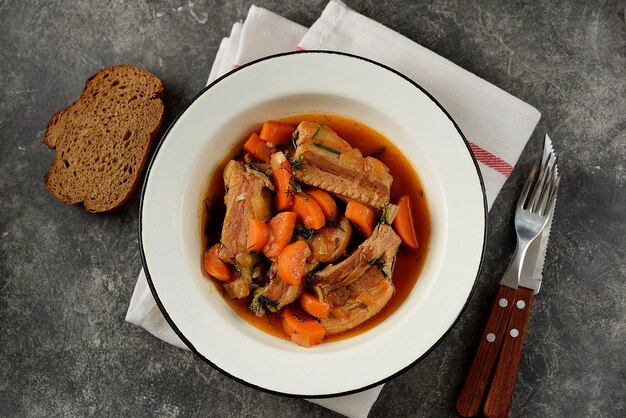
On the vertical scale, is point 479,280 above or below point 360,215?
below

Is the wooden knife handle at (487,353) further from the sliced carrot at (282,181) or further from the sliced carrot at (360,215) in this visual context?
the sliced carrot at (282,181)

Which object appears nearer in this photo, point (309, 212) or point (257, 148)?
point (309, 212)

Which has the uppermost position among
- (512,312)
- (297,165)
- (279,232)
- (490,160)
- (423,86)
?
(423,86)

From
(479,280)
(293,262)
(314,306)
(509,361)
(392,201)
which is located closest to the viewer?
(293,262)

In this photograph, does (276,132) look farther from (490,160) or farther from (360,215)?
(490,160)

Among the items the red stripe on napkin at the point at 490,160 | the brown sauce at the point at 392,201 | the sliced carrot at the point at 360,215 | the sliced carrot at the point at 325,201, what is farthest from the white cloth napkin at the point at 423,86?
the sliced carrot at the point at 325,201

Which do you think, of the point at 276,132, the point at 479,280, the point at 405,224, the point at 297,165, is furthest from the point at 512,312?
the point at 276,132

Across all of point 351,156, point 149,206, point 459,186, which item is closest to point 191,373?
point 149,206
